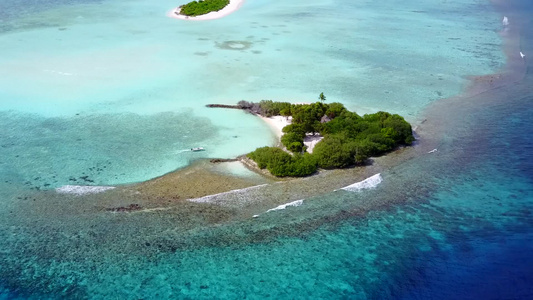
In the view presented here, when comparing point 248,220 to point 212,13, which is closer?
point 248,220

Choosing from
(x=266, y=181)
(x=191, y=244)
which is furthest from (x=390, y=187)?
(x=191, y=244)

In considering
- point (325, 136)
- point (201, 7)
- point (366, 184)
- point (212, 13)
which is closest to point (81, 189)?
point (325, 136)

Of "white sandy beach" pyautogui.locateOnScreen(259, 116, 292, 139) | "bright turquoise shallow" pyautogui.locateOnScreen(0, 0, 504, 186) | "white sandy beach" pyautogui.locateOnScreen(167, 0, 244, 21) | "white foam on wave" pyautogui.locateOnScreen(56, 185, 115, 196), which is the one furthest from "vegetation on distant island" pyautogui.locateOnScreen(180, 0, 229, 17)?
"white foam on wave" pyautogui.locateOnScreen(56, 185, 115, 196)

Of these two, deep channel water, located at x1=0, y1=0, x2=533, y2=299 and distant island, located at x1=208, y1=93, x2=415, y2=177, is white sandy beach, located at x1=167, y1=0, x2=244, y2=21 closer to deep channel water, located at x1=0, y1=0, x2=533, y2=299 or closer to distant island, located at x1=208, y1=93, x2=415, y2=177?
deep channel water, located at x1=0, y1=0, x2=533, y2=299

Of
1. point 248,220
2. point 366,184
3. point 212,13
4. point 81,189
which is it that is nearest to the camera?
point 248,220

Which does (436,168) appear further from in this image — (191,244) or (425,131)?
(191,244)

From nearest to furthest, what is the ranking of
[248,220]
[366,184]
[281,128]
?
[248,220], [366,184], [281,128]

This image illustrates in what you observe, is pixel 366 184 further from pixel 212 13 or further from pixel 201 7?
pixel 201 7

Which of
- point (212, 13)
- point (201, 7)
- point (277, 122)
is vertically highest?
point (201, 7)

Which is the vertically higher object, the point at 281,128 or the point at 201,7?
the point at 201,7
